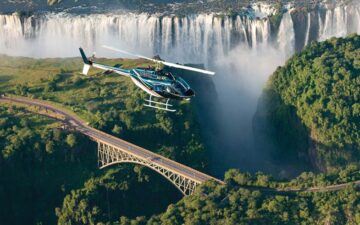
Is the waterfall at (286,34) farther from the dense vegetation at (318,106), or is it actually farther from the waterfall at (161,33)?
the dense vegetation at (318,106)

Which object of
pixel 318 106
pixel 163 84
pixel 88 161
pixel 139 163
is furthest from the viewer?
pixel 318 106

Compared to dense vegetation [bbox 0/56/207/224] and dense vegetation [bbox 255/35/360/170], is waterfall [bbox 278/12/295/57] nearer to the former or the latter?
dense vegetation [bbox 255/35/360/170]

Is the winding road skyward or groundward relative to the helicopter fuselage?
groundward

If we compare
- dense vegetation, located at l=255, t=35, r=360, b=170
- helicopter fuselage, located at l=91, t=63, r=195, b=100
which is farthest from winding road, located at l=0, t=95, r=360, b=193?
dense vegetation, located at l=255, t=35, r=360, b=170

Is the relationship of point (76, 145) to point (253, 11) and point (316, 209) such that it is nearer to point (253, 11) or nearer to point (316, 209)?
point (316, 209)

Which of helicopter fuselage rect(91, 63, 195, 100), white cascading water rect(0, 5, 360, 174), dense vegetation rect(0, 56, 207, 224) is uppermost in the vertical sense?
helicopter fuselage rect(91, 63, 195, 100)

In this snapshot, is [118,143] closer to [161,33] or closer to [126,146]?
[126,146]

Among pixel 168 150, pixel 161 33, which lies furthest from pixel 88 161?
pixel 161 33
